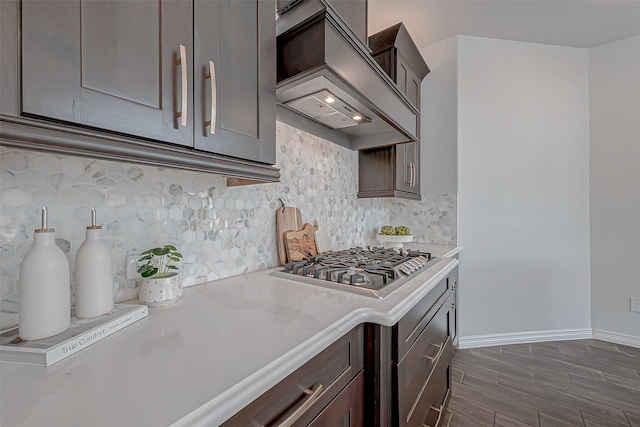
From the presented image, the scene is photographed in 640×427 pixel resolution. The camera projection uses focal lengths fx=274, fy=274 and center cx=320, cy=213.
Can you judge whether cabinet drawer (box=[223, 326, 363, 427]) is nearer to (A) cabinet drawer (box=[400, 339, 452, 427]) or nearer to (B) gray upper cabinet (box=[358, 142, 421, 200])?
(A) cabinet drawer (box=[400, 339, 452, 427])

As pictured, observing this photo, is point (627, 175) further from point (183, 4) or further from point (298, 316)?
point (183, 4)

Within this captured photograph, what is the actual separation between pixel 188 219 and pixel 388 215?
218 cm

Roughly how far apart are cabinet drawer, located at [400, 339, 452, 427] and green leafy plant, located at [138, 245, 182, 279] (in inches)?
35.7

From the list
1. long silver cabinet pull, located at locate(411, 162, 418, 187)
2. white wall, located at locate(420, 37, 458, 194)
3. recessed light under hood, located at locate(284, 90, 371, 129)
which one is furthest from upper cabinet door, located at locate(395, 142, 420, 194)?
recessed light under hood, located at locate(284, 90, 371, 129)

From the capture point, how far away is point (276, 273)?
48.1 inches

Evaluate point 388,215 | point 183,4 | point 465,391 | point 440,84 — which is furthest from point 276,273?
point 440,84

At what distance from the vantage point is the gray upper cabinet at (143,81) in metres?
0.48

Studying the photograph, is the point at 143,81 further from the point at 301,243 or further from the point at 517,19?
the point at 517,19

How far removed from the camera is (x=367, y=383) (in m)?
0.83

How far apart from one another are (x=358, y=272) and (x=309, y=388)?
1.89ft

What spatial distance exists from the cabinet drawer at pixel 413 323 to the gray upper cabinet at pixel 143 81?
0.71 metres

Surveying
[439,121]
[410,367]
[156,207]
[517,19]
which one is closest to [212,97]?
[156,207]

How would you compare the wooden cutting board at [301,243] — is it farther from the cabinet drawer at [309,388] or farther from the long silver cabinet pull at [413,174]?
the long silver cabinet pull at [413,174]

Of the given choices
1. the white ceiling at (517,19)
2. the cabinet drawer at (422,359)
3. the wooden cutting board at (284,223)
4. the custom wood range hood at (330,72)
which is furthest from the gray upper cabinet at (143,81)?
the white ceiling at (517,19)
